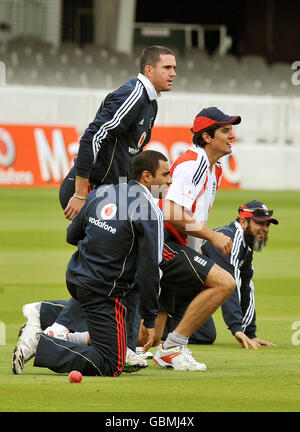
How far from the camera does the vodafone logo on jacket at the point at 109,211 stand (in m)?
6.74

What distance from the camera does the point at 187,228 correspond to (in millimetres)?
7480

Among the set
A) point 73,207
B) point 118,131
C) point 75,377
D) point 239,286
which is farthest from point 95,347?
point 239,286

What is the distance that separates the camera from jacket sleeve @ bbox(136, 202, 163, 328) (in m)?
6.64

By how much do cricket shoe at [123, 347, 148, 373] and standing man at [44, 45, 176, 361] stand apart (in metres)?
1.33

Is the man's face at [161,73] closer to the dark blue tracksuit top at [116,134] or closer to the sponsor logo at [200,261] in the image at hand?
the dark blue tracksuit top at [116,134]

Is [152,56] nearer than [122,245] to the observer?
No

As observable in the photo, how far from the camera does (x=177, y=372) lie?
7109 mm

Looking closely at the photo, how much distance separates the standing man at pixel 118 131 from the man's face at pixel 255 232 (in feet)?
3.96

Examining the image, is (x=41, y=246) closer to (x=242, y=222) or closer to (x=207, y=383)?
(x=242, y=222)

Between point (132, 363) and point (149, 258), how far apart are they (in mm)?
973

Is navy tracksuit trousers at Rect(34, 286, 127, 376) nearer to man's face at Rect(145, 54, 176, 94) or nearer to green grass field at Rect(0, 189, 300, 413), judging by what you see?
green grass field at Rect(0, 189, 300, 413)

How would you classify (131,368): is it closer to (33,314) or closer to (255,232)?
(33,314)

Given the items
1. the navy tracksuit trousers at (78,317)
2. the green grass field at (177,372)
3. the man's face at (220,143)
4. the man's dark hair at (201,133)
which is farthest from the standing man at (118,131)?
the green grass field at (177,372)
